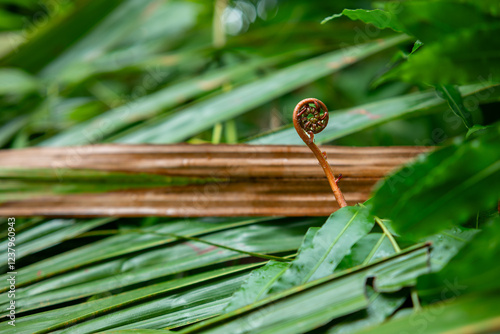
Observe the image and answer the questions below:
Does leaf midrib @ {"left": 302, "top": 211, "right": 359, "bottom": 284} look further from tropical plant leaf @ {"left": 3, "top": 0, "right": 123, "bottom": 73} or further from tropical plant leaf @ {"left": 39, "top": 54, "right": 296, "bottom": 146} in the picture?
tropical plant leaf @ {"left": 3, "top": 0, "right": 123, "bottom": 73}

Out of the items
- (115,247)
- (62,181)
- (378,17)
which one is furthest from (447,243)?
(62,181)

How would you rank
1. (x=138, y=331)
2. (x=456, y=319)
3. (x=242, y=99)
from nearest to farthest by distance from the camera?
(x=456, y=319) → (x=138, y=331) → (x=242, y=99)

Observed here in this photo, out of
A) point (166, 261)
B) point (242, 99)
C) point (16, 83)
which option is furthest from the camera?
point (16, 83)

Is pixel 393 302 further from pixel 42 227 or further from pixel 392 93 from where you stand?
pixel 392 93

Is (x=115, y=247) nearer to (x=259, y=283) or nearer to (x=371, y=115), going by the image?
(x=259, y=283)

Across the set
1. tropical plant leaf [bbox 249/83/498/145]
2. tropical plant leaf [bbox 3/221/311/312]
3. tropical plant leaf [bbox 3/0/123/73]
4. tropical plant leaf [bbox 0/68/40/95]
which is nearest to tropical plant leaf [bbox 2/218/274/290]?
tropical plant leaf [bbox 3/221/311/312]

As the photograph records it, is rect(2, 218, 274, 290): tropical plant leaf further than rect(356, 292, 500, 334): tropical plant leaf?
Yes
